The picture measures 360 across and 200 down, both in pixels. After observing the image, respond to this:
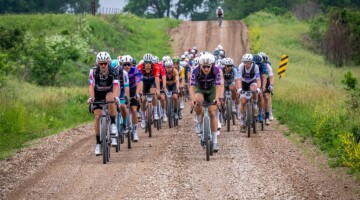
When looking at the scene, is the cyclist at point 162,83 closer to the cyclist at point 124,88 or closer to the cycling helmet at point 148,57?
the cycling helmet at point 148,57

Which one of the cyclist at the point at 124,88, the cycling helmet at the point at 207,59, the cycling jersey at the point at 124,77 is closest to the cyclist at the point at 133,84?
the cyclist at the point at 124,88

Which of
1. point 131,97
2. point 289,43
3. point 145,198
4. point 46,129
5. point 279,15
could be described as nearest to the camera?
point 145,198

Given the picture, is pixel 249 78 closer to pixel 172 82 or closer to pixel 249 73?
pixel 249 73

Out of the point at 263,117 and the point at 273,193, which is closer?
the point at 273,193

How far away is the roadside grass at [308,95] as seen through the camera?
61.2 ft

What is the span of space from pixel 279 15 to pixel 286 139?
65898mm

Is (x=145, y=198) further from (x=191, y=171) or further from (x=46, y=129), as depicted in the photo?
(x=46, y=129)

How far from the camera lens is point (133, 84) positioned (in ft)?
66.4

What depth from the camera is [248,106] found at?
813 inches

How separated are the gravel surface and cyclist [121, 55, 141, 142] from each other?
59 centimetres

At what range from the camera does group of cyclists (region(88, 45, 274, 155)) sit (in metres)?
16.4

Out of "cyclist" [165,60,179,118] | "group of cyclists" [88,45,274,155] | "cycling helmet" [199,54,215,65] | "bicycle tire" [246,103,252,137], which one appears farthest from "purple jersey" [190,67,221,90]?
"cyclist" [165,60,179,118]

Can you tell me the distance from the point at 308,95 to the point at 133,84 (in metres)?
11.8

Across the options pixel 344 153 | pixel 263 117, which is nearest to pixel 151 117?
pixel 263 117
